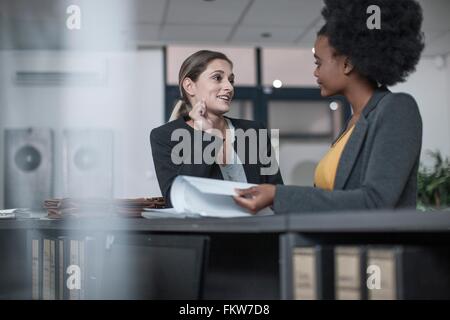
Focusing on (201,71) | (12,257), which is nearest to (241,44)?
(201,71)

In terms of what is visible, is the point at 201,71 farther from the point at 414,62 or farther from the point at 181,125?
the point at 414,62

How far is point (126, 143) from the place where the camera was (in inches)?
205

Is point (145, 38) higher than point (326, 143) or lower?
higher

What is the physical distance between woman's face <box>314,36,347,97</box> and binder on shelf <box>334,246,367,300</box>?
517 millimetres

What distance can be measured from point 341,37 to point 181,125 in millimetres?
599

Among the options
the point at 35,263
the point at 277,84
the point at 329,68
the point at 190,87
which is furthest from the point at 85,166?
the point at 329,68

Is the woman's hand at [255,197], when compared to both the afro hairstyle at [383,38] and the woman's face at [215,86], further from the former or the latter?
the woman's face at [215,86]

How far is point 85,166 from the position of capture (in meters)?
4.46

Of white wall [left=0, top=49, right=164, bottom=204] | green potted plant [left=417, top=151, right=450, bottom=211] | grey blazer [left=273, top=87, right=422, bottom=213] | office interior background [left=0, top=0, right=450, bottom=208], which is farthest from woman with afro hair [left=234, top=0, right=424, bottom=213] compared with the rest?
green potted plant [left=417, top=151, right=450, bottom=211]

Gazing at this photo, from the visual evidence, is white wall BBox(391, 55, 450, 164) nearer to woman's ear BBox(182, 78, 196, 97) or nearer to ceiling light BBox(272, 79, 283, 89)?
ceiling light BBox(272, 79, 283, 89)

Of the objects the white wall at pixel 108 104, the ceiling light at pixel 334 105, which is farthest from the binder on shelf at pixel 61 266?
the ceiling light at pixel 334 105

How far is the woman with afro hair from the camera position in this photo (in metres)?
0.95
